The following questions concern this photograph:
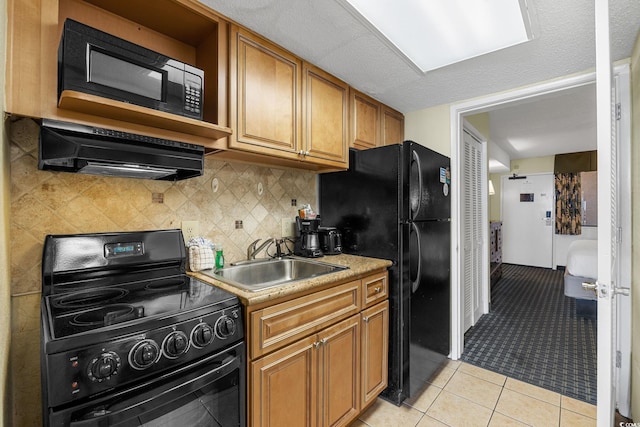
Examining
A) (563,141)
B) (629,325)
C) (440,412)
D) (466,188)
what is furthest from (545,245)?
(440,412)

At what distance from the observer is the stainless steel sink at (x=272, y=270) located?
1661 millimetres

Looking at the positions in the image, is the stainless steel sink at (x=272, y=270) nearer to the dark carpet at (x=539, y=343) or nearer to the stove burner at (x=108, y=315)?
the stove burner at (x=108, y=315)

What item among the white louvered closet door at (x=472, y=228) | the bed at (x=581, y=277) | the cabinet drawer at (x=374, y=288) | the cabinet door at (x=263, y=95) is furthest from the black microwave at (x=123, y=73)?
the bed at (x=581, y=277)

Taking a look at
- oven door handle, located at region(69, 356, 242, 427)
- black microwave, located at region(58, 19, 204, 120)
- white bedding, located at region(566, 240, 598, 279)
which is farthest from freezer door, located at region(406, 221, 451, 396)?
white bedding, located at region(566, 240, 598, 279)

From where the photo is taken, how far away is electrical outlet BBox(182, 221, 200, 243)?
1567 mm

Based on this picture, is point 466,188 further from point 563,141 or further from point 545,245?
point 545,245

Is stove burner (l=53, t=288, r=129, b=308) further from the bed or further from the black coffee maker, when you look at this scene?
the bed

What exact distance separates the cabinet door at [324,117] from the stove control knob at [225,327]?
3.44ft

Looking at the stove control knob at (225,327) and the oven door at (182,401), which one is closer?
the oven door at (182,401)

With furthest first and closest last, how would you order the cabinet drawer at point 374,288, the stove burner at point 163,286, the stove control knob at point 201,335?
the cabinet drawer at point 374,288 → the stove burner at point 163,286 → the stove control knob at point 201,335

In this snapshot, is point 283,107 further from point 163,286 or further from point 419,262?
point 419,262

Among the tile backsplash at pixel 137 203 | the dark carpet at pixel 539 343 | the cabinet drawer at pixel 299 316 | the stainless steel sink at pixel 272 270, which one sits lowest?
the dark carpet at pixel 539 343

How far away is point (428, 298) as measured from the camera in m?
2.06

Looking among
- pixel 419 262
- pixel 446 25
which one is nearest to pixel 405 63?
pixel 446 25
